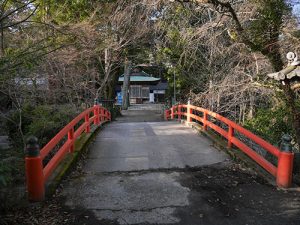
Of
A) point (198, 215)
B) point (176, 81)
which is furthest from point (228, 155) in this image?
point (176, 81)

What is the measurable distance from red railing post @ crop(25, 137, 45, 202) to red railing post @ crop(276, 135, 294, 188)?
355 cm

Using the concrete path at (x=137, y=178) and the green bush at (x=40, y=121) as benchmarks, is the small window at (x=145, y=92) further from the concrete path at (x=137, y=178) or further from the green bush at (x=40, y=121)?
the concrete path at (x=137, y=178)

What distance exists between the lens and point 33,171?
4.42 m

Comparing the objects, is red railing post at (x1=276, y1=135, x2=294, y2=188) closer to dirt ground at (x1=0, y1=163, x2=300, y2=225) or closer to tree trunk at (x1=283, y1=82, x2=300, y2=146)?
dirt ground at (x1=0, y1=163, x2=300, y2=225)

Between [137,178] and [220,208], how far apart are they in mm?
1684

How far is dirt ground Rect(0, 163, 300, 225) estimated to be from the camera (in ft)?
13.3

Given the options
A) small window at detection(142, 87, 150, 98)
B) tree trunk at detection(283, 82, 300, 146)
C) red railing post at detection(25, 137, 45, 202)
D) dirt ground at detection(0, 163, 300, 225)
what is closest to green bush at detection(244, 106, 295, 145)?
tree trunk at detection(283, 82, 300, 146)

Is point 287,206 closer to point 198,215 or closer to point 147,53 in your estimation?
point 198,215

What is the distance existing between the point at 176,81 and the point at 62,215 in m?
19.1

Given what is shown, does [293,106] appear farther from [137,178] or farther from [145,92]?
[145,92]

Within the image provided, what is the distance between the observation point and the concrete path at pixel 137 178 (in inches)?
169

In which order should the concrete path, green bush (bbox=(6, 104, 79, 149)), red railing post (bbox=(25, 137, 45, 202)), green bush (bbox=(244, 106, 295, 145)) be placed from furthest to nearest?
green bush (bbox=(244, 106, 295, 145))
green bush (bbox=(6, 104, 79, 149))
red railing post (bbox=(25, 137, 45, 202))
the concrete path

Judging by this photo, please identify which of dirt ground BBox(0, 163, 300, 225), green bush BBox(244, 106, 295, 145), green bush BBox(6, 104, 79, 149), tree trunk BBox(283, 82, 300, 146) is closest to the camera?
dirt ground BBox(0, 163, 300, 225)

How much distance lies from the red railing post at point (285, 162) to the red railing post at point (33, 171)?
355cm
